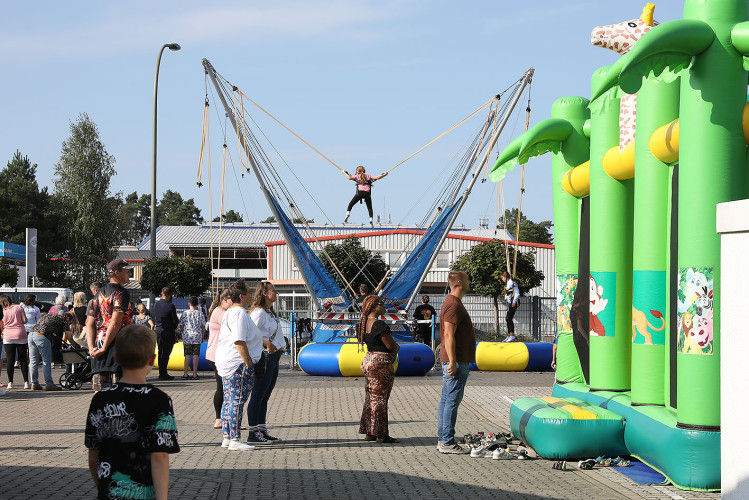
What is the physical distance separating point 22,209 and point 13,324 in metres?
44.2

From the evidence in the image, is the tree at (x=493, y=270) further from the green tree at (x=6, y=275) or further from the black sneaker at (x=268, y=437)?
the black sneaker at (x=268, y=437)

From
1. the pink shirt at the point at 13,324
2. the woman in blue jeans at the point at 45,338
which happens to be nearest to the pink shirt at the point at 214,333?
the woman in blue jeans at the point at 45,338

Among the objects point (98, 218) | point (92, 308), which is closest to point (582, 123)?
point (92, 308)

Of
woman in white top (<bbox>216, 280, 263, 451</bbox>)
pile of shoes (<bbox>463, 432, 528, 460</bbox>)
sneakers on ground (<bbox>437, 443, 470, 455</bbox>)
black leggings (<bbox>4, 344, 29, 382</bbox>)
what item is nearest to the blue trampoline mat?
pile of shoes (<bbox>463, 432, 528, 460</bbox>)

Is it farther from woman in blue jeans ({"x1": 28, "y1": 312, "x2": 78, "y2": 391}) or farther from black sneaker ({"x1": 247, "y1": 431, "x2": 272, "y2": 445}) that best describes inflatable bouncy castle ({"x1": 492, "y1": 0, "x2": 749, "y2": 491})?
woman in blue jeans ({"x1": 28, "y1": 312, "x2": 78, "y2": 391})

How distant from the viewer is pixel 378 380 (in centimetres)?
955

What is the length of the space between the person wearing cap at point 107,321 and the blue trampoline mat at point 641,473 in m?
4.67

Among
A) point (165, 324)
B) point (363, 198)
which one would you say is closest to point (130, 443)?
point (165, 324)

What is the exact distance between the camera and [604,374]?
911 cm

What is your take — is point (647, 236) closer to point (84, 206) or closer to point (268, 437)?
point (268, 437)

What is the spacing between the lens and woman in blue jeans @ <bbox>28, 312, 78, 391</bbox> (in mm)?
14961

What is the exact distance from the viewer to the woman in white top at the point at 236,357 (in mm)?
8766

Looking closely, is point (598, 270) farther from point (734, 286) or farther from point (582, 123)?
point (734, 286)

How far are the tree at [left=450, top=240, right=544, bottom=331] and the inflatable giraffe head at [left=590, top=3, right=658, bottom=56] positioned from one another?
22370mm
